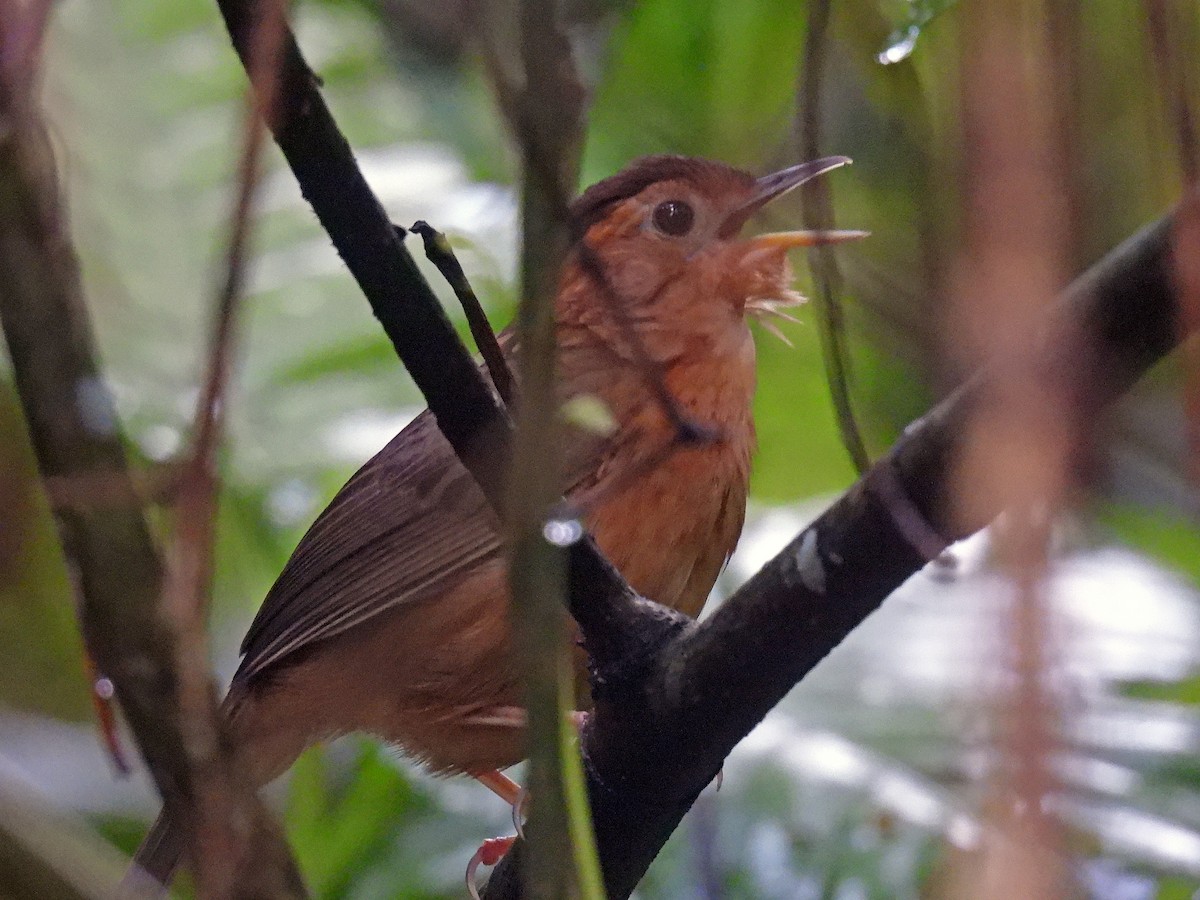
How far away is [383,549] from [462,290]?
4.70ft

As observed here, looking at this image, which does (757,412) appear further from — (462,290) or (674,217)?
(462,290)

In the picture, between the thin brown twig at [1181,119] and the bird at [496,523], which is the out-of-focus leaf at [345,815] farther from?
the thin brown twig at [1181,119]

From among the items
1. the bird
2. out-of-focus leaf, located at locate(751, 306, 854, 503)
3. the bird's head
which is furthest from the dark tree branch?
out-of-focus leaf, located at locate(751, 306, 854, 503)

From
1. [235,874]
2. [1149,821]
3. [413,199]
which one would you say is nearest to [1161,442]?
[1149,821]

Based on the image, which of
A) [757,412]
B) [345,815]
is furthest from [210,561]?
[757,412]

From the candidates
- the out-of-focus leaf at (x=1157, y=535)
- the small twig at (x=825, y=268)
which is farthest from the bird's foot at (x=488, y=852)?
the out-of-focus leaf at (x=1157, y=535)

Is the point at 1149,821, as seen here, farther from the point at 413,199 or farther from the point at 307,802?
the point at 413,199

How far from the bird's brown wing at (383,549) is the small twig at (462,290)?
103cm

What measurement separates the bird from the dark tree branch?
2.35 ft

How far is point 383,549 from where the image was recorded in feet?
9.93

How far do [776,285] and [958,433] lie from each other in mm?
1710

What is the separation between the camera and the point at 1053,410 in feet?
4.68

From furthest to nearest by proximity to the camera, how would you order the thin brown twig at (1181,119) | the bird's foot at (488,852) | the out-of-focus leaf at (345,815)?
the out-of-focus leaf at (345,815) < the bird's foot at (488,852) < the thin brown twig at (1181,119)

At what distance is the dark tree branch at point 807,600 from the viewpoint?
1421mm
